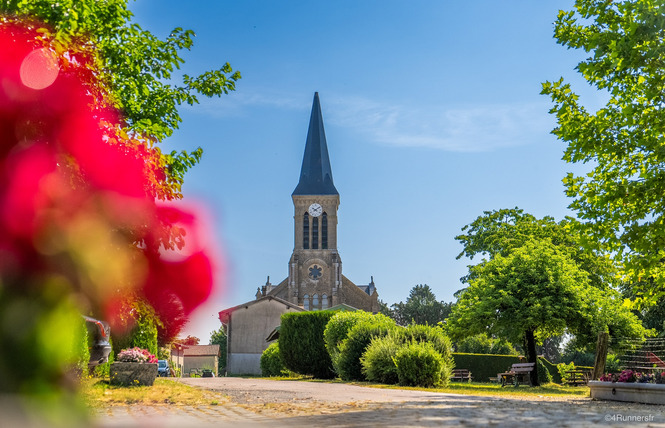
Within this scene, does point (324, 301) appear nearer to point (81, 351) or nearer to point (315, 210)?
point (315, 210)

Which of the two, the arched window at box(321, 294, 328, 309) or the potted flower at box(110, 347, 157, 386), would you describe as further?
the arched window at box(321, 294, 328, 309)

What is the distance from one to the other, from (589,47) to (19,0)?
1081 centimetres

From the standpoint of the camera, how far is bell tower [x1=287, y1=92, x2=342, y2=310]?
79312mm

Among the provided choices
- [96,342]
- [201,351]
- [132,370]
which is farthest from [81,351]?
[201,351]

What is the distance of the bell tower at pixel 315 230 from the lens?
79.3 m

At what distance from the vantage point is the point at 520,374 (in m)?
26.8

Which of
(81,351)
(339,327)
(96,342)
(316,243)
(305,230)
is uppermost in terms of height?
(305,230)

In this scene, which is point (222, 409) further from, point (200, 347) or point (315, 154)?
point (200, 347)

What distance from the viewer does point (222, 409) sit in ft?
28.9

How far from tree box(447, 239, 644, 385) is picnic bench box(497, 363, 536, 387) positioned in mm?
441

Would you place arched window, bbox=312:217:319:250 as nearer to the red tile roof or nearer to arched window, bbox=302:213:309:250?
arched window, bbox=302:213:309:250

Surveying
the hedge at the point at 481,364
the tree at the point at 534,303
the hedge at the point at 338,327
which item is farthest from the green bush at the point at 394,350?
the hedge at the point at 481,364

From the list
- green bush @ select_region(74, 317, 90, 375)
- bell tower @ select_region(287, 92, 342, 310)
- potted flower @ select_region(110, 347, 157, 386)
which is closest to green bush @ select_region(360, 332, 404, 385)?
potted flower @ select_region(110, 347, 157, 386)

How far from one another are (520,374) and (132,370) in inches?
712
